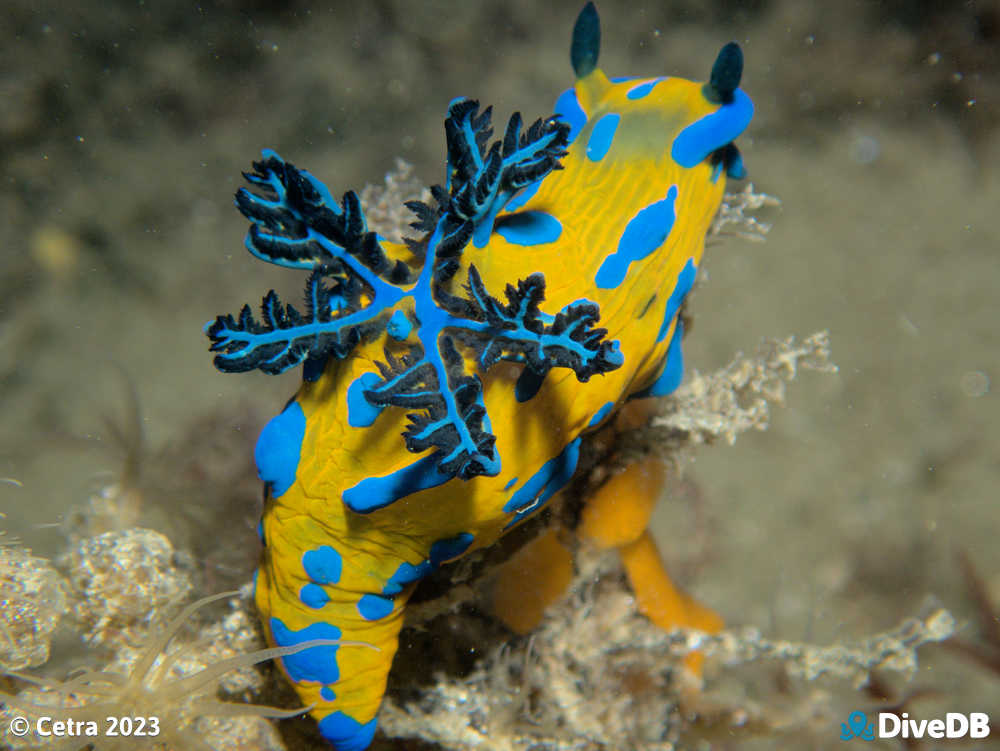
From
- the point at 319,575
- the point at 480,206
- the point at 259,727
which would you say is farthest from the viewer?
the point at 259,727

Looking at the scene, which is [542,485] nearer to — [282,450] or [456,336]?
[456,336]

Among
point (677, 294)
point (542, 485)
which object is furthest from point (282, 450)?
point (677, 294)

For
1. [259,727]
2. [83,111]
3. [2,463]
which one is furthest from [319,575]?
[83,111]

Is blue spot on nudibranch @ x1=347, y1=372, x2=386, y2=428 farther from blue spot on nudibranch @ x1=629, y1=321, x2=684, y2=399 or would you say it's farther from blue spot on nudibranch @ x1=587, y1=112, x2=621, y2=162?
blue spot on nudibranch @ x1=629, y1=321, x2=684, y2=399

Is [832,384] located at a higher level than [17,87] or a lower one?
lower

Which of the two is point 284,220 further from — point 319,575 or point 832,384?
point 832,384

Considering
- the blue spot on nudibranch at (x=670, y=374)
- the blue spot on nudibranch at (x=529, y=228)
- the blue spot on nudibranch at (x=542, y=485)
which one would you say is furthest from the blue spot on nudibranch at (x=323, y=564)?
the blue spot on nudibranch at (x=670, y=374)

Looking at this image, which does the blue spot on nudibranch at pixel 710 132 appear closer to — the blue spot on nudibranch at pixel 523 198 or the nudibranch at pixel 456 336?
the nudibranch at pixel 456 336
